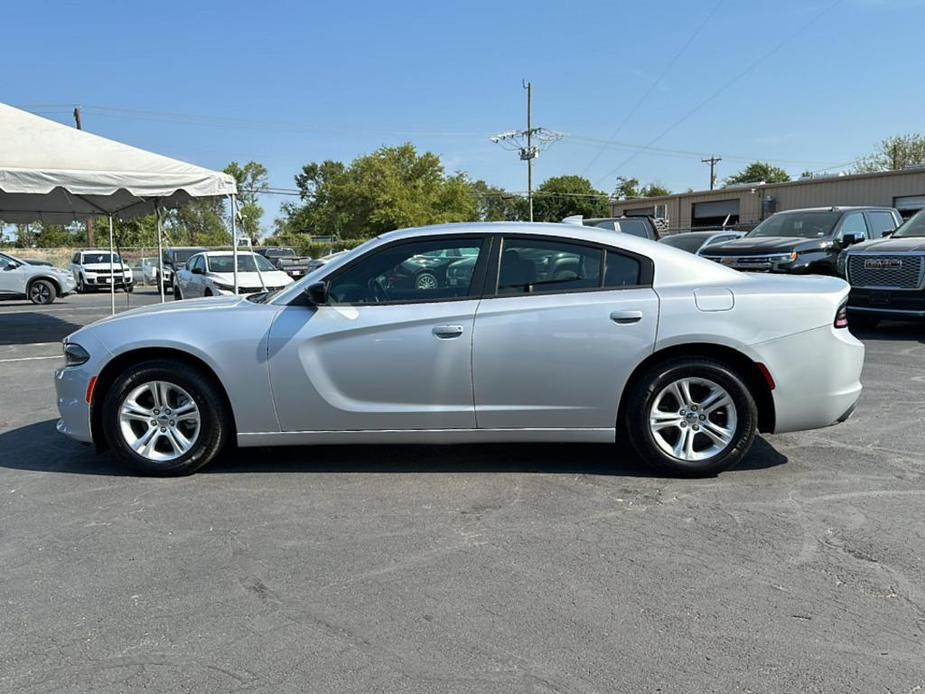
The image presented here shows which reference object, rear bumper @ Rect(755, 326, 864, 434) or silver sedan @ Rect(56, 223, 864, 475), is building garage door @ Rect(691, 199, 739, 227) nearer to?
rear bumper @ Rect(755, 326, 864, 434)

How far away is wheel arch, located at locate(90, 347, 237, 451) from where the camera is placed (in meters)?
4.65

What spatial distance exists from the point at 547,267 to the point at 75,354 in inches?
121

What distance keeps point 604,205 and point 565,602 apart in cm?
7571

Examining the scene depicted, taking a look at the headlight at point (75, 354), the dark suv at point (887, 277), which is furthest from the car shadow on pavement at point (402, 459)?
the dark suv at point (887, 277)

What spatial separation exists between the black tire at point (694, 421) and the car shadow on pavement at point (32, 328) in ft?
35.0

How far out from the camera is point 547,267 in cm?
460

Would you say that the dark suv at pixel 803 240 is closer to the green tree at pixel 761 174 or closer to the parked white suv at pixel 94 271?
the parked white suv at pixel 94 271

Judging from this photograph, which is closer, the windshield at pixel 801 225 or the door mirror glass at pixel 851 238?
the door mirror glass at pixel 851 238

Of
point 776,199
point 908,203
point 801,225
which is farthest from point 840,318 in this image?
point 776,199

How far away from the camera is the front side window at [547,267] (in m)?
4.57

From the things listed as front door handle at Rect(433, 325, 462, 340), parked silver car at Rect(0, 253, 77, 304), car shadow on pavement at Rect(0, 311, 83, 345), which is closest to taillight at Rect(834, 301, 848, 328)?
front door handle at Rect(433, 325, 462, 340)

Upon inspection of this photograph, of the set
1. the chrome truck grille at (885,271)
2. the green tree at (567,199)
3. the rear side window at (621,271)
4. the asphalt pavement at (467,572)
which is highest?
the green tree at (567,199)

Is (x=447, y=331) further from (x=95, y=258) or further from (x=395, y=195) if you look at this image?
(x=395, y=195)

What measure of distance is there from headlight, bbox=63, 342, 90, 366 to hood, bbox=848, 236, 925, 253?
9870 mm
